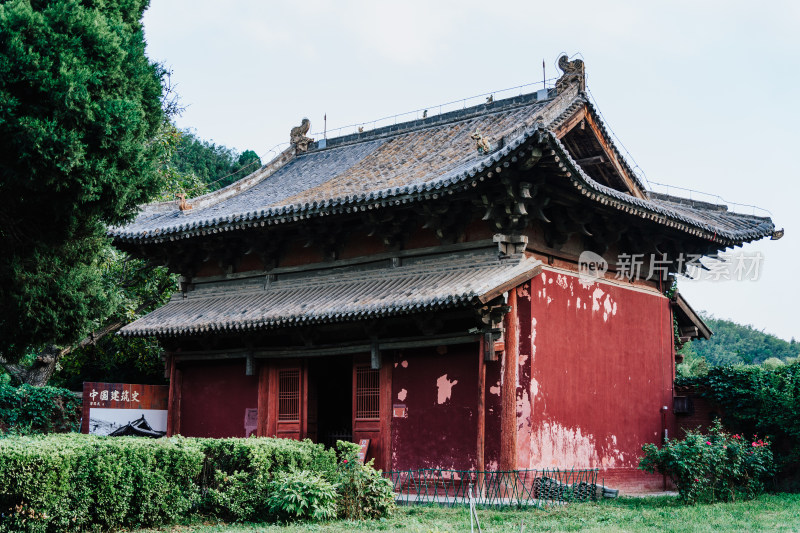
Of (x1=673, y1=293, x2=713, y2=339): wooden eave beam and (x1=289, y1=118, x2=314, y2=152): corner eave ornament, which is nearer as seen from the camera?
(x1=673, y1=293, x2=713, y2=339): wooden eave beam

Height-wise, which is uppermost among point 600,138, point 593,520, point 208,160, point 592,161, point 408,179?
point 208,160

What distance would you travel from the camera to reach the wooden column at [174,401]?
1653 cm

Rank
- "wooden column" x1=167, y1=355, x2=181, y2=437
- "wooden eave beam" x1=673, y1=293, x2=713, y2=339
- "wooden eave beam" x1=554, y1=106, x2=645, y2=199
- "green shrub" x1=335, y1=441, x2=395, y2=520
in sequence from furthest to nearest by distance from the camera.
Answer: "wooden eave beam" x1=673, y1=293, x2=713, y2=339 → "wooden column" x1=167, y1=355, x2=181, y2=437 → "wooden eave beam" x1=554, y1=106, x2=645, y2=199 → "green shrub" x1=335, y1=441, x2=395, y2=520

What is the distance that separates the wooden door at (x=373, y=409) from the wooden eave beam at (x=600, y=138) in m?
4.95

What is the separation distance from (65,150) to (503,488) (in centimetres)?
732

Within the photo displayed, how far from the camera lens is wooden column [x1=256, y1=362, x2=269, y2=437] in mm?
15250

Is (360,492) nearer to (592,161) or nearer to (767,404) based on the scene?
(592,161)

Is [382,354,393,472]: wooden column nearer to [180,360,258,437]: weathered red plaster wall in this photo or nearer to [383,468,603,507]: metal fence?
[383,468,603,507]: metal fence

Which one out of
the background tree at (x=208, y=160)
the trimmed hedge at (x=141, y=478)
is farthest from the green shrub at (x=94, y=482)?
the background tree at (x=208, y=160)

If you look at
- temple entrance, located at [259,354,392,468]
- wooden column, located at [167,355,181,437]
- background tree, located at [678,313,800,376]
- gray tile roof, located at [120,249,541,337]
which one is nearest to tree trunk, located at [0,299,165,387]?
wooden column, located at [167,355,181,437]

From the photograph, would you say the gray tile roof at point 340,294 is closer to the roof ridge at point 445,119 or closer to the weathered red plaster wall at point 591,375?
the weathered red plaster wall at point 591,375

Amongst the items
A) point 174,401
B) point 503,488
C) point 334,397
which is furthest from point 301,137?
point 503,488

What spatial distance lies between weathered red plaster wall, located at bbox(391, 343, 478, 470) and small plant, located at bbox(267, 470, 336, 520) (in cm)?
305

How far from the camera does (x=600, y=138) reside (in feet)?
49.3
